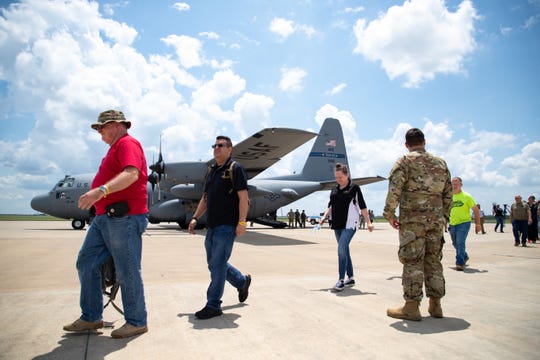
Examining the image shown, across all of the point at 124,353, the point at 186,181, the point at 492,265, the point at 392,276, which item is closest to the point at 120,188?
the point at 124,353

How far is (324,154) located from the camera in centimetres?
2422

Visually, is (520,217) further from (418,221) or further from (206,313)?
(206,313)

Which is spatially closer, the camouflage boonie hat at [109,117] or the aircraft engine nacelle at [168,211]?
the camouflage boonie hat at [109,117]

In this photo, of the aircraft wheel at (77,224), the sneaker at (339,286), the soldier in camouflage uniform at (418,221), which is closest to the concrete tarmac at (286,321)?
the sneaker at (339,286)

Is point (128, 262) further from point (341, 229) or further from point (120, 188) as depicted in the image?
point (341, 229)

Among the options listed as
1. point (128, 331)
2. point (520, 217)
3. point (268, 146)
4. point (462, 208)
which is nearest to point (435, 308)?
point (128, 331)

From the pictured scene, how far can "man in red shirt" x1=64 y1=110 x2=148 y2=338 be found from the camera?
9.47 feet

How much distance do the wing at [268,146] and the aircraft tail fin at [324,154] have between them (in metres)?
6.21

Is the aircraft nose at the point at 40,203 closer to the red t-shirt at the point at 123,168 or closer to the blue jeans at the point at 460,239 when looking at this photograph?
the red t-shirt at the point at 123,168

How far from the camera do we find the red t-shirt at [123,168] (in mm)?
2900

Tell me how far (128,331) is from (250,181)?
1864cm

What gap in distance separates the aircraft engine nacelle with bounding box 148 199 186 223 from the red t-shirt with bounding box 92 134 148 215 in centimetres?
1773

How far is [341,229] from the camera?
4.95 m

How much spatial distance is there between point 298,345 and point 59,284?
3.96 meters
